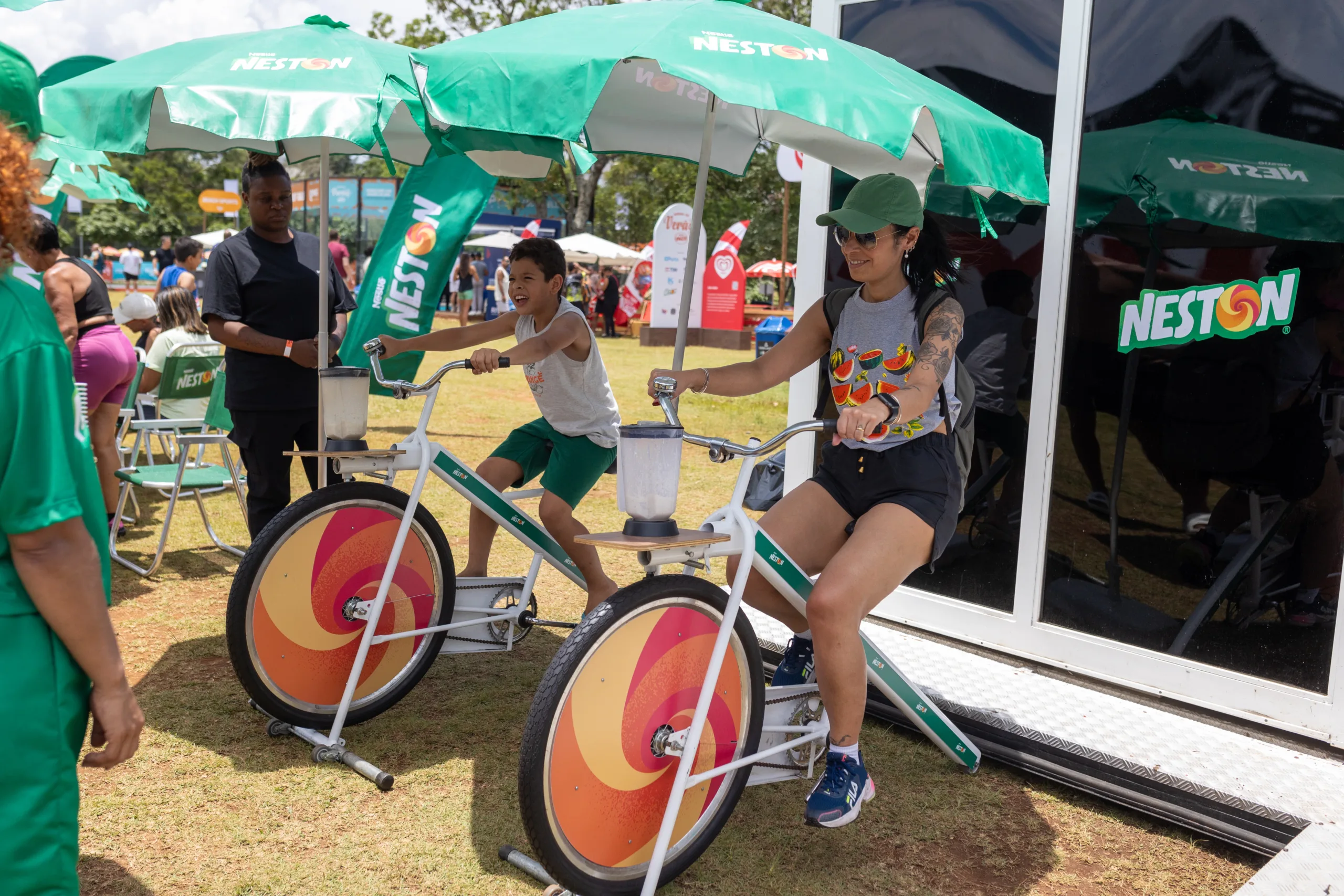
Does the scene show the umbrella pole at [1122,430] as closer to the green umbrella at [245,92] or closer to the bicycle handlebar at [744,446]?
the bicycle handlebar at [744,446]

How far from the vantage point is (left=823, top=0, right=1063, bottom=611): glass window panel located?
173 inches

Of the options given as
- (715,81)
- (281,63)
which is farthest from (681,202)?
(715,81)

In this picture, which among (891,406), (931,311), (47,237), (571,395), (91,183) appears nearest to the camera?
(891,406)

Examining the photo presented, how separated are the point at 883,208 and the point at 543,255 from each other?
1.67 meters

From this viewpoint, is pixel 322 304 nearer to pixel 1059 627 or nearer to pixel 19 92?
pixel 19 92

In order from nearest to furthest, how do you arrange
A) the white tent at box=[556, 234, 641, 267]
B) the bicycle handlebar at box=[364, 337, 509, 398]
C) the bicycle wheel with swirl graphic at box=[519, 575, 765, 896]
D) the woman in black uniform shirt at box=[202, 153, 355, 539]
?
the bicycle wheel with swirl graphic at box=[519, 575, 765, 896] < the bicycle handlebar at box=[364, 337, 509, 398] < the woman in black uniform shirt at box=[202, 153, 355, 539] < the white tent at box=[556, 234, 641, 267]

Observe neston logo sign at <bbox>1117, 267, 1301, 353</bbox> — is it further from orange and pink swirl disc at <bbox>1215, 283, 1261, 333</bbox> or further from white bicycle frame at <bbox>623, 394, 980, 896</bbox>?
white bicycle frame at <bbox>623, 394, 980, 896</bbox>

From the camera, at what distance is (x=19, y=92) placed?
1.57 meters

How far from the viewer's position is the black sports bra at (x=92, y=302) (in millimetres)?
5906

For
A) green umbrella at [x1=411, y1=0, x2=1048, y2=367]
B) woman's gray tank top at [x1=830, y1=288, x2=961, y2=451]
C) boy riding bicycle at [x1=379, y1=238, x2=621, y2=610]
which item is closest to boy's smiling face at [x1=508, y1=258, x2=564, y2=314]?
boy riding bicycle at [x1=379, y1=238, x2=621, y2=610]

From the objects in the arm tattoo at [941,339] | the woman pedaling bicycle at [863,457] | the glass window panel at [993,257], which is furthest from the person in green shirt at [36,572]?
the glass window panel at [993,257]

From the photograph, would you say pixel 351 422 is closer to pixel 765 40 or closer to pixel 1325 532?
pixel 765 40

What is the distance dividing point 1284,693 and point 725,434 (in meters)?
8.00

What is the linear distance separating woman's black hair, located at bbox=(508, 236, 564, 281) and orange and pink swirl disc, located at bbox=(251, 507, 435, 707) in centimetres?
119
